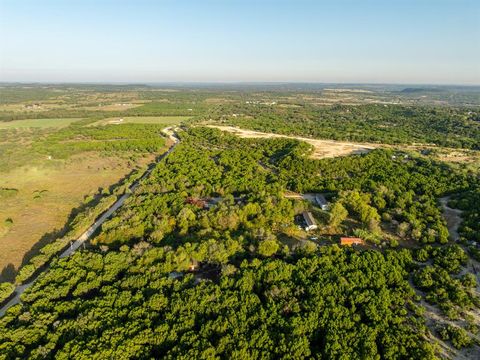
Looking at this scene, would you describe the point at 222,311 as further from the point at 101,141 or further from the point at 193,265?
the point at 101,141

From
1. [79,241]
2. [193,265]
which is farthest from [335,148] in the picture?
[79,241]

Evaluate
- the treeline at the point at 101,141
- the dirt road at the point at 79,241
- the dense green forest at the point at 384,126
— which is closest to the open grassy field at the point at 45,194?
the dirt road at the point at 79,241

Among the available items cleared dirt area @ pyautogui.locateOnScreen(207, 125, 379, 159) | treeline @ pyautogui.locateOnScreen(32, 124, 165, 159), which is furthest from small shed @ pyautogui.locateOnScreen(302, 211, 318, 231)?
treeline @ pyautogui.locateOnScreen(32, 124, 165, 159)

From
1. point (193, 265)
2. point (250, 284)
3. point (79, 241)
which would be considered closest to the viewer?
point (250, 284)

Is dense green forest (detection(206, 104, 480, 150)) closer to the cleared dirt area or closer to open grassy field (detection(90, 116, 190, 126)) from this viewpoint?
the cleared dirt area

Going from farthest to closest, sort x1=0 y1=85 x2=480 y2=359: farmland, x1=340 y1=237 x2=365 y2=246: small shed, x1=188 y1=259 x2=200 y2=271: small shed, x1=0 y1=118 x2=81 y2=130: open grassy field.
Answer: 1. x1=0 y1=118 x2=81 y2=130: open grassy field
2. x1=340 y1=237 x2=365 y2=246: small shed
3. x1=188 y1=259 x2=200 y2=271: small shed
4. x1=0 y1=85 x2=480 y2=359: farmland

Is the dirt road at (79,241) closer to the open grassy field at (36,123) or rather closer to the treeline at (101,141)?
the treeline at (101,141)
